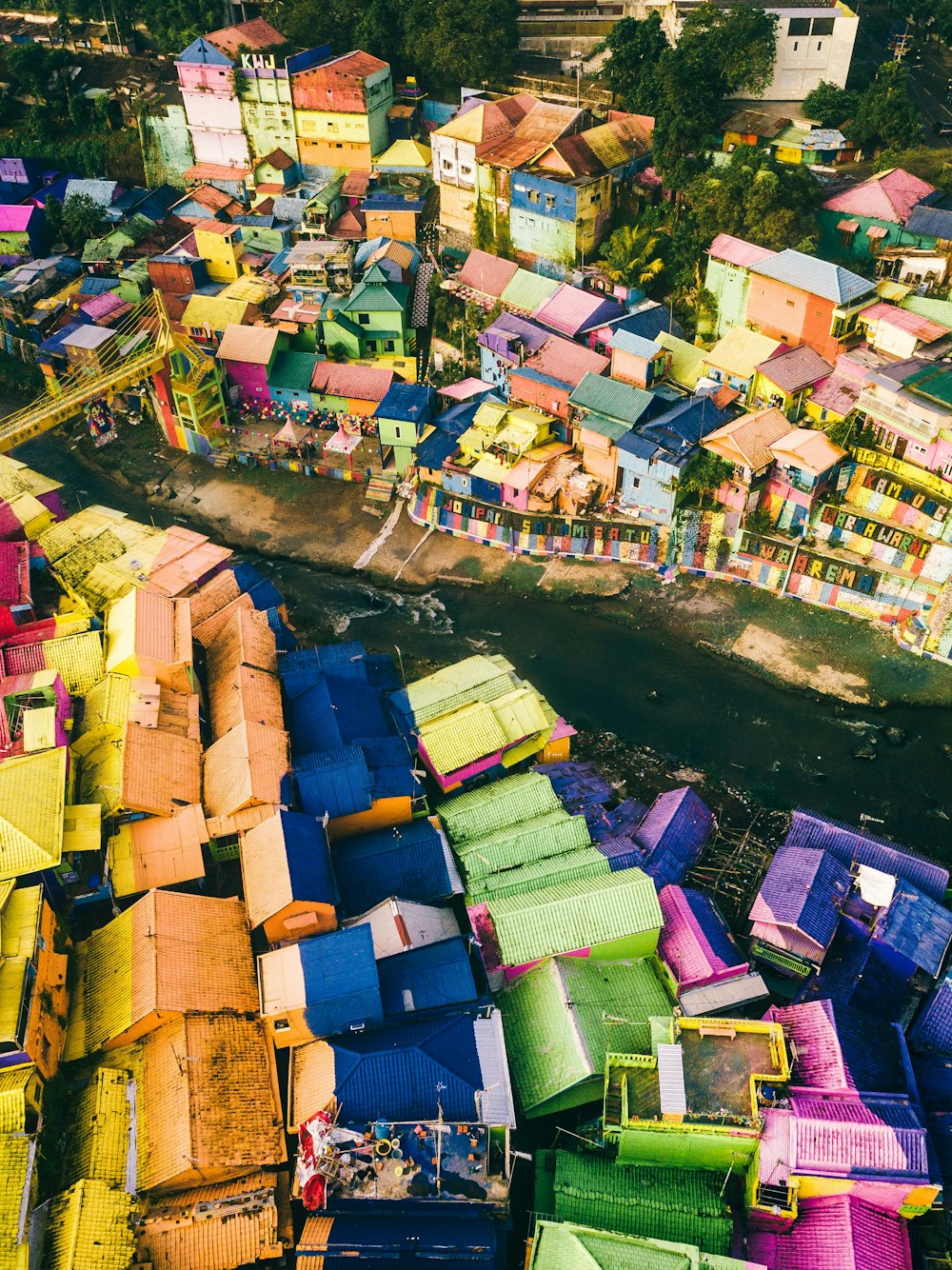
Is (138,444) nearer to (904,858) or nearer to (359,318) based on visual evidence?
(359,318)

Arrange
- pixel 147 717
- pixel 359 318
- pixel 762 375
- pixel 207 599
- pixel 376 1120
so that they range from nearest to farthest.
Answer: pixel 376 1120 → pixel 147 717 → pixel 207 599 → pixel 762 375 → pixel 359 318

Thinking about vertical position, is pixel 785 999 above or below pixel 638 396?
below

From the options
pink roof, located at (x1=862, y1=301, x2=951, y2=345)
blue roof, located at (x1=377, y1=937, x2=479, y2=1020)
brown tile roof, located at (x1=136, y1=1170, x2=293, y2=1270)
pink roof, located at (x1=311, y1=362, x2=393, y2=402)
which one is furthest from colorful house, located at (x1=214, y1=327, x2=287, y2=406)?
brown tile roof, located at (x1=136, y1=1170, x2=293, y2=1270)

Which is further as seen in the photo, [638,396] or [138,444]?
[138,444]

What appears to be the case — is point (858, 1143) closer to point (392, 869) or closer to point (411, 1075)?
point (411, 1075)

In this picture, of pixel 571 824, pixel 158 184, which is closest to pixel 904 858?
pixel 571 824

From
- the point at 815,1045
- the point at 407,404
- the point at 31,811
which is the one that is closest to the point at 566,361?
the point at 407,404
